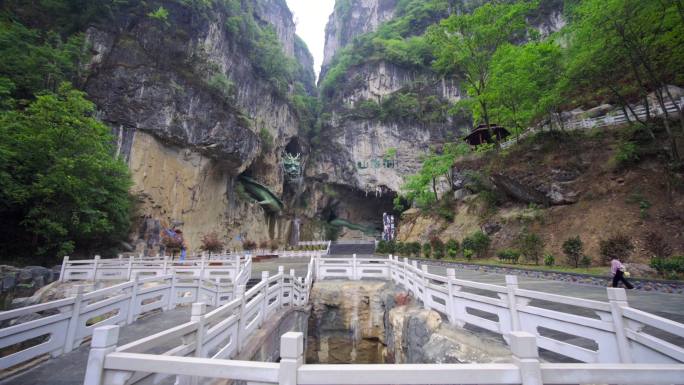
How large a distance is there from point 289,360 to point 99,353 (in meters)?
1.31

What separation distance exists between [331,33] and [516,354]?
209ft

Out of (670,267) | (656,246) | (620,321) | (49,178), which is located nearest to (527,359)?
(620,321)

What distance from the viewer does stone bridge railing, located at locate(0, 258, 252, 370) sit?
144 inches

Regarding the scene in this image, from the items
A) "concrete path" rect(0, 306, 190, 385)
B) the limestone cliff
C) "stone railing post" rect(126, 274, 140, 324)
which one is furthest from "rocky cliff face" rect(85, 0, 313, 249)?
"concrete path" rect(0, 306, 190, 385)

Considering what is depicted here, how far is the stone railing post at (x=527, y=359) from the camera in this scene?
63.0 inches

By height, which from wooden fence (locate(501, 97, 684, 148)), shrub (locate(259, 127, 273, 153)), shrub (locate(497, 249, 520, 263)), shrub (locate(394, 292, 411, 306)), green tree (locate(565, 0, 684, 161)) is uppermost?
shrub (locate(259, 127, 273, 153))

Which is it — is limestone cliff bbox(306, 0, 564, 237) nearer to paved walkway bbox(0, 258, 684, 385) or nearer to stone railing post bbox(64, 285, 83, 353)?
paved walkway bbox(0, 258, 684, 385)

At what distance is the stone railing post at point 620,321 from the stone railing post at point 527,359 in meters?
1.68

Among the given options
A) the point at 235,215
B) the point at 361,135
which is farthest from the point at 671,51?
the point at 235,215

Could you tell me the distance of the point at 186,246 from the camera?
20.9 m

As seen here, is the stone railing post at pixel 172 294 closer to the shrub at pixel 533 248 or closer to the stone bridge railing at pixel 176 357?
the stone bridge railing at pixel 176 357

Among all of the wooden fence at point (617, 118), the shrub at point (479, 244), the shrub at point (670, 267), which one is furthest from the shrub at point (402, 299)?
the wooden fence at point (617, 118)

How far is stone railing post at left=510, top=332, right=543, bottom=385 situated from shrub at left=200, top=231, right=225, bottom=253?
75.3 ft

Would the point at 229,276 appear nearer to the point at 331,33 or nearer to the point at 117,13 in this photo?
the point at 117,13
